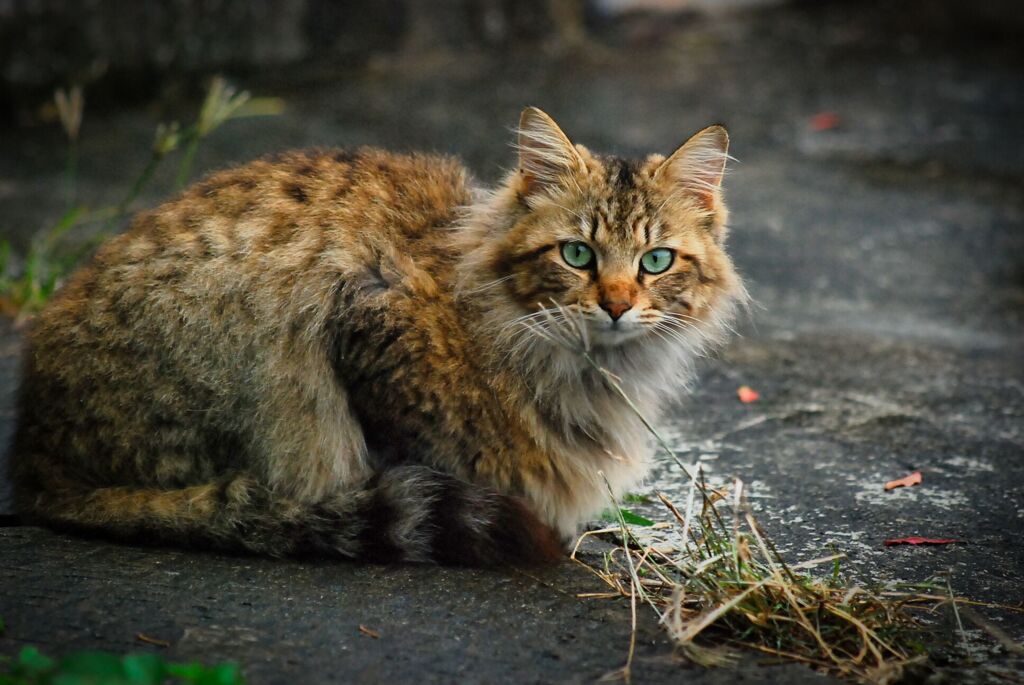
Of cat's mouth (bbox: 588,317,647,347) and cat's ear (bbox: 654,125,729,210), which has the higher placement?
cat's ear (bbox: 654,125,729,210)

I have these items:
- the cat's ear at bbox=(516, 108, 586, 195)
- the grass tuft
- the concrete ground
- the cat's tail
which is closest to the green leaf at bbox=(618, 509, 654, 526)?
the concrete ground

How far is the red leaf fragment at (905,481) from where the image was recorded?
12.6 feet

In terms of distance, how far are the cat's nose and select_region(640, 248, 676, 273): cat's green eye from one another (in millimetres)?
176

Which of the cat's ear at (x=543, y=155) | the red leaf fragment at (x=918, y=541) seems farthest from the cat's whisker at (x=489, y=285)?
the red leaf fragment at (x=918, y=541)

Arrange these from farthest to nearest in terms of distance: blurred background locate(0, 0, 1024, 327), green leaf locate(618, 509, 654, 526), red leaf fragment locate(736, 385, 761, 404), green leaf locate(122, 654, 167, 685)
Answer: blurred background locate(0, 0, 1024, 327), red leaf fragment locate(736, 385, 761, 404), green leaf locate(618, 509, 654, 526), green leaf locate(122, 654, 167, 685)

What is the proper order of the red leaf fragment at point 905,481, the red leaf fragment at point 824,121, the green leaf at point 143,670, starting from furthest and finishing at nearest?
the red leaf fragment at point 824,121 → the red leaf fragment at point 905,481 → the green leaf at point 143,670

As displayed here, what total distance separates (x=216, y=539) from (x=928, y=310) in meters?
3.70

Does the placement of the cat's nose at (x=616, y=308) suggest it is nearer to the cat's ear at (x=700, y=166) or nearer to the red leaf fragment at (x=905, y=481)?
the cat's ear at (x=700, y=166)

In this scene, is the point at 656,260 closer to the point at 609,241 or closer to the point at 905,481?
the point at 609,241

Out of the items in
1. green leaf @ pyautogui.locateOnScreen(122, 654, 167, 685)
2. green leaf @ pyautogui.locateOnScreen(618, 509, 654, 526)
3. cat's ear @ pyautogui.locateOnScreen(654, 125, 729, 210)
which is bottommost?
green leaf @ pyautogui.locateOnScreen(618, 509, 654, 526)

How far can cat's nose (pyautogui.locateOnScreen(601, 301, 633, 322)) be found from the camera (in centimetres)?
322

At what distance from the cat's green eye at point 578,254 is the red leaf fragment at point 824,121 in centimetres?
487

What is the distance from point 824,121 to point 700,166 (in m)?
4.71

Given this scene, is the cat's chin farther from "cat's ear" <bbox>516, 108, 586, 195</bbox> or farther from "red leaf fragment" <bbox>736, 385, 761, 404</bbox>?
"red leaf fragment" <bbox>736, 385, 761, 404</bbox>
